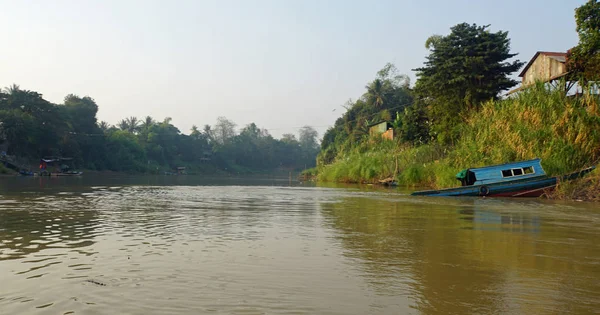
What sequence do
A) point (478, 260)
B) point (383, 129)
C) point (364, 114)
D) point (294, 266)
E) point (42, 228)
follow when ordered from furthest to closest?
point (364, 114) < point (383, 129) < point (42, 228) < point (478, 260) < point (294, 266)

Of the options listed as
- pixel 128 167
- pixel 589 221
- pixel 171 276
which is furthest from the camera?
pixel 128 167

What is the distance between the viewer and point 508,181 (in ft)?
69.8

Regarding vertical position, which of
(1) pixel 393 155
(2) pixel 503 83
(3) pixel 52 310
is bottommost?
(3) pixel 52 310

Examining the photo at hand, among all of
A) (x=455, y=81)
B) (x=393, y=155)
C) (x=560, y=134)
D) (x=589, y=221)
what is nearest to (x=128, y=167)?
(x=393, y=155)

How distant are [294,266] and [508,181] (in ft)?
57.9

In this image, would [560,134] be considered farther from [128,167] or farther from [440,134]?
[128,167]

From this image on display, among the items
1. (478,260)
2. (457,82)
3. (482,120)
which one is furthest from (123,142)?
(478,260)

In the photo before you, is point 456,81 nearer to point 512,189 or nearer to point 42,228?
point 512,189

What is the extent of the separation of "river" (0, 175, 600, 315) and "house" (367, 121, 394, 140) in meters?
37.0

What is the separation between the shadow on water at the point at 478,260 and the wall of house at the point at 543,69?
79.7ft

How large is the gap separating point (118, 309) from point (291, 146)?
13259 cm

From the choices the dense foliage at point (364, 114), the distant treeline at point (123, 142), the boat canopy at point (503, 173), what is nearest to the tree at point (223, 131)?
the distant treeline at point (123, 142)

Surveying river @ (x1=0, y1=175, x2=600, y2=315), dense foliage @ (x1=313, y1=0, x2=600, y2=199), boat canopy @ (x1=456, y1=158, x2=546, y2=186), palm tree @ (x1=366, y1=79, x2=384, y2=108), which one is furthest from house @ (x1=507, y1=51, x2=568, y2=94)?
palm tree @ (x1=366, y1=79, x2=384, y2=108)

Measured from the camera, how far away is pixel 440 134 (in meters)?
33.5
